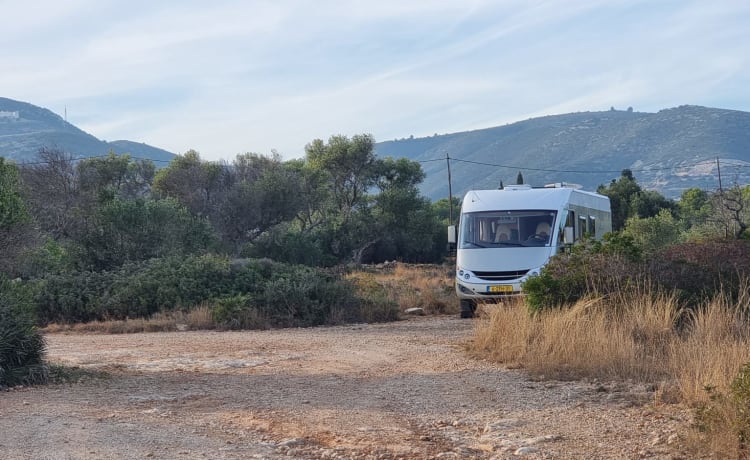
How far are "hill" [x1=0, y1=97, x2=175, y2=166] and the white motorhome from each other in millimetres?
95053

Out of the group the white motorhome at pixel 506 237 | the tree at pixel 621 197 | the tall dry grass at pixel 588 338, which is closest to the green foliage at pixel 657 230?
the tree at pixel 621 197

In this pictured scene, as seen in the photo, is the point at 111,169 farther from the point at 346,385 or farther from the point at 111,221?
→ the point at 346,385

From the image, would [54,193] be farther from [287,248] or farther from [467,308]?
[467,308]

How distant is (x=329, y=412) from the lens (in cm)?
820

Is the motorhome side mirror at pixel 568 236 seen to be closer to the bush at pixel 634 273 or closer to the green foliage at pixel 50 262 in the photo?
the bush at pixel 634 273

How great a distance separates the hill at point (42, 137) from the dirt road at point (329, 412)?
101902mm

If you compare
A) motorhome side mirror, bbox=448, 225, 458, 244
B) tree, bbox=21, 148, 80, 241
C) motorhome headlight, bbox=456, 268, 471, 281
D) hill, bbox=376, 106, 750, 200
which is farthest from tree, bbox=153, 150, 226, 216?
hill, bbox=376, 106, 750, 200

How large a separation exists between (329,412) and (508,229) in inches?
432

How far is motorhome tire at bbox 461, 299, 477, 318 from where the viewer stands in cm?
1883

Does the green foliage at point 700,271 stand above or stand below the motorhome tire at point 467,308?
above

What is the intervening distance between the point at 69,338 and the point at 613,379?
38.4 feet

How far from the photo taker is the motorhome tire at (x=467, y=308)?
61.8 ft

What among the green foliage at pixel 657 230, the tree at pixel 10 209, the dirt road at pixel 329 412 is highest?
the tree at pixel 10 209

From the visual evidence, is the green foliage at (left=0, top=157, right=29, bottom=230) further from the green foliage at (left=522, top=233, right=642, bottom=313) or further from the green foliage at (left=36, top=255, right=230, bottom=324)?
the green foliage at (left=36, top=255, right=230, bottom=324)
